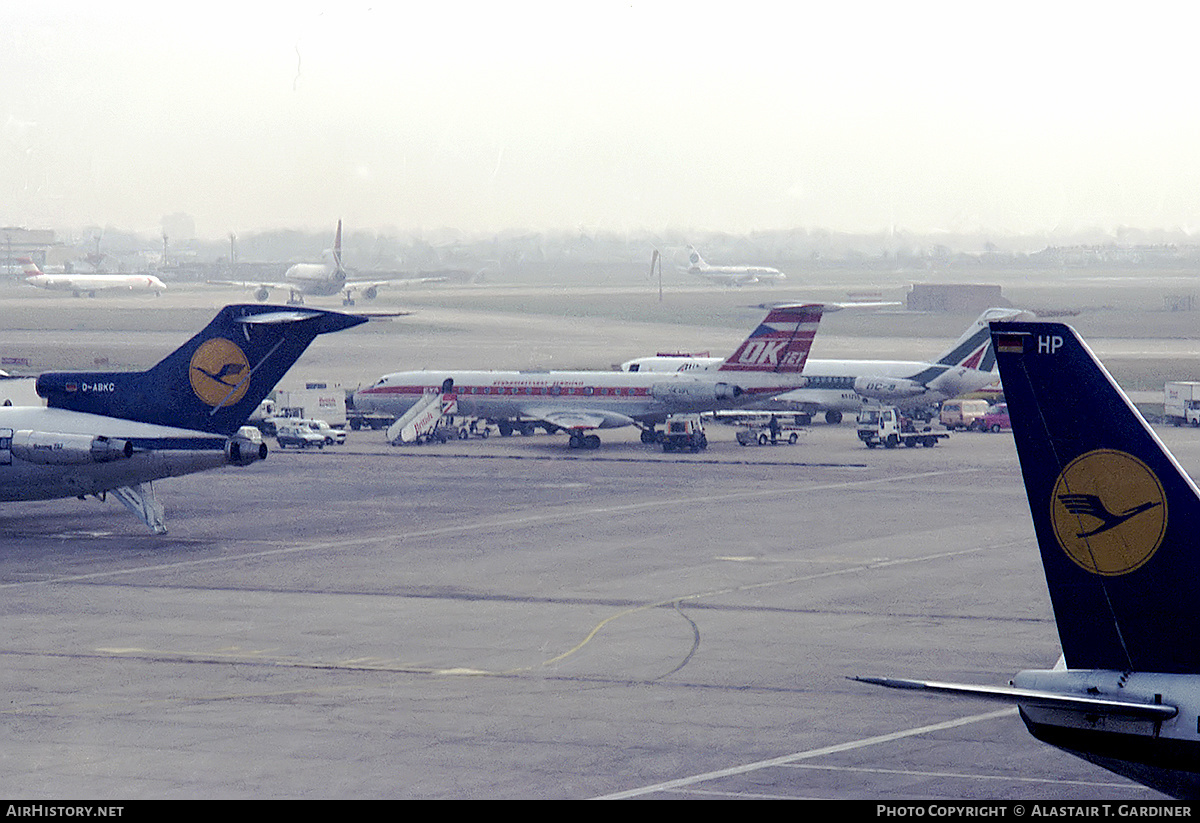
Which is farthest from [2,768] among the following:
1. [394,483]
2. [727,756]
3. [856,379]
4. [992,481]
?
[856,379]

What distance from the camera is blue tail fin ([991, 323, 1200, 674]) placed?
15.6 meters

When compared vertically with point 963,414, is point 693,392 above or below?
above

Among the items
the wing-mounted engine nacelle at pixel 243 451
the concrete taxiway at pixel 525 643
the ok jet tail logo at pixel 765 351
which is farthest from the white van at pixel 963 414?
the wing-mounted engine nacelle at pixel 243 451

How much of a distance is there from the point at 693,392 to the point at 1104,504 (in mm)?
67387

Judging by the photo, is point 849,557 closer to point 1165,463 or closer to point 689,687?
point 689,687

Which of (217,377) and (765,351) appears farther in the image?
(765,351)

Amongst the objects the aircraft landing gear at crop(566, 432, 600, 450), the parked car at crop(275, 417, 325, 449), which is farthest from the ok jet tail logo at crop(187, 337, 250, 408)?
the aircraft landing gear at crop(566, 432, 600, 450)

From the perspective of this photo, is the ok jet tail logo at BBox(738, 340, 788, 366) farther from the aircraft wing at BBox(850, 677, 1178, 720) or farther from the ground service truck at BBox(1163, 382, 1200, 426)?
the aircraft wing at BBox(850, 677, 1178, 720)

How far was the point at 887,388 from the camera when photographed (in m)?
93.6

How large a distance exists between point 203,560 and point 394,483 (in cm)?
2165

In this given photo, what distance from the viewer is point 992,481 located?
66562 millimetres

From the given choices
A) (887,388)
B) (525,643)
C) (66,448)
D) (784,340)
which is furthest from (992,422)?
(525,643)

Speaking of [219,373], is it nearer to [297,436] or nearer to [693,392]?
[297,436]

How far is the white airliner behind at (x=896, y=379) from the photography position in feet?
307
